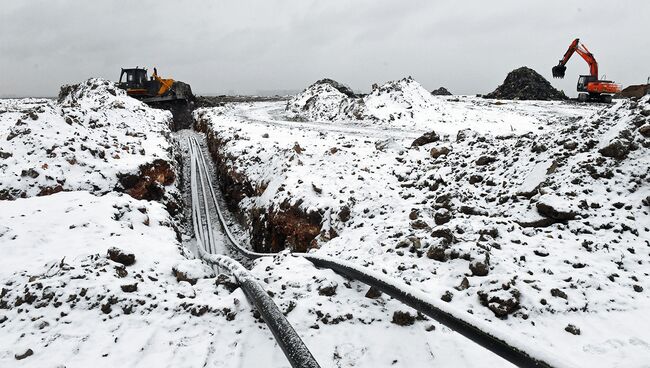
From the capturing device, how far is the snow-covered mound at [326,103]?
25.5 m

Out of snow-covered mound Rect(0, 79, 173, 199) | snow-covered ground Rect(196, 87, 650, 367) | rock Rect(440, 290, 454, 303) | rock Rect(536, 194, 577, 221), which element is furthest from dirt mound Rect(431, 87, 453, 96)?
rock Rect(440, 290, 454, 303)

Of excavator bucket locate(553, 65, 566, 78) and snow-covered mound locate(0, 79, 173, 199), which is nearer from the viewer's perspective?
snow-covered mound locate(0, 79, 173, 199)

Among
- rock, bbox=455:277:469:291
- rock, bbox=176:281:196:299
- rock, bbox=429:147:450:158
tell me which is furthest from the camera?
rock, bbox=429:147:450:158

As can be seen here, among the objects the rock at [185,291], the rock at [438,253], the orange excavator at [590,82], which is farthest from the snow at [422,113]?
the rock at [185,291]

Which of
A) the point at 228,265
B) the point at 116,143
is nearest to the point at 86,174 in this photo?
the point at 116,143

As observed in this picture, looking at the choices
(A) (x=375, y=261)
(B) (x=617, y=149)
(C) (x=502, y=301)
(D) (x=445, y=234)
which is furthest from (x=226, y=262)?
(B) (x=617, y=149)

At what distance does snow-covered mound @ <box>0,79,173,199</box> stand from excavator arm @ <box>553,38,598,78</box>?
29.5 meters

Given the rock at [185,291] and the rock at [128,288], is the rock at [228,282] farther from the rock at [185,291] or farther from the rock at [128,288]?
the rock at [128,288]

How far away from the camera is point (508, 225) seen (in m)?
6.45

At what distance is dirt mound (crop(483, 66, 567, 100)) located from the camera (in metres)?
30.6

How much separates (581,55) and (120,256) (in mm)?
33929

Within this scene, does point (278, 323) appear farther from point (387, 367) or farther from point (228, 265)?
point (228, 265)

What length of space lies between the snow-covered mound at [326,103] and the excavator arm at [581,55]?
648 inches

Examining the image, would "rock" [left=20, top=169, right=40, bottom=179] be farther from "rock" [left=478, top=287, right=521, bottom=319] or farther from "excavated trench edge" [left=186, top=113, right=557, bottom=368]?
"rock" [left=478, top=287, right=521, bottom=319]
